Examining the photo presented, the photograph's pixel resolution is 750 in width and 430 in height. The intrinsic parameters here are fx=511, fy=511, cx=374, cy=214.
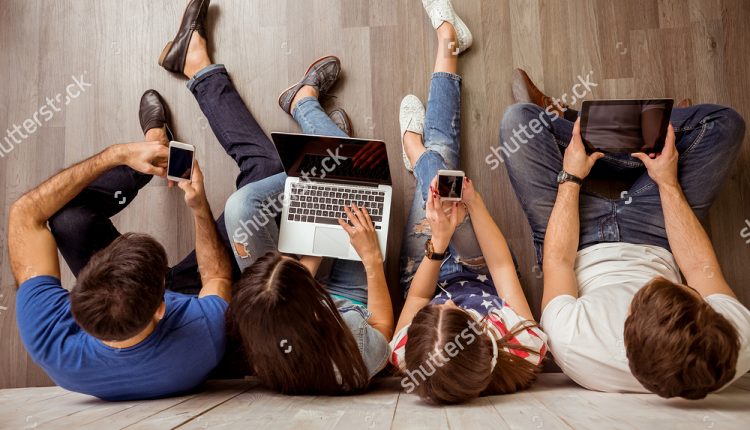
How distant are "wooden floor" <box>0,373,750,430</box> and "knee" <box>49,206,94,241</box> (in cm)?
50

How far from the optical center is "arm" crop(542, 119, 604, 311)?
153 centimetres

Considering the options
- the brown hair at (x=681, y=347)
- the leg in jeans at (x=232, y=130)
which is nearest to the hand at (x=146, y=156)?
the leg in jeans at (x=232, y=130)

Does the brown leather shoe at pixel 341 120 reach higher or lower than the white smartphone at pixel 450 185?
higher

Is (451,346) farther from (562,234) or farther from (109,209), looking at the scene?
(109,209)

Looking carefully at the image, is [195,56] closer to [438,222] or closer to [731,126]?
[438,222]

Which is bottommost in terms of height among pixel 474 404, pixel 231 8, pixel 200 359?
pixel 474 404

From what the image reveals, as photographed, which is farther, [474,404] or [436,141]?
[436,141]

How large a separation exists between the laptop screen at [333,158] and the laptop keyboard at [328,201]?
3 centimetres

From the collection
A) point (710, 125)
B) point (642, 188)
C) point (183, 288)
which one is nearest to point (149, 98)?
point (183, 288)

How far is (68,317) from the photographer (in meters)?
1.28

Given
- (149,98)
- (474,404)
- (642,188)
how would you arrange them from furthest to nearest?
1. (149,98)
2. (642,188)
3. (474,404)

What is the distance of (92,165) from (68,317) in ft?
1.68

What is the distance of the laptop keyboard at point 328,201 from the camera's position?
170 cm

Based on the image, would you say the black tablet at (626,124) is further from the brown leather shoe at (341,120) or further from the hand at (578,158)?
the brown leather shoe at (341,120)
